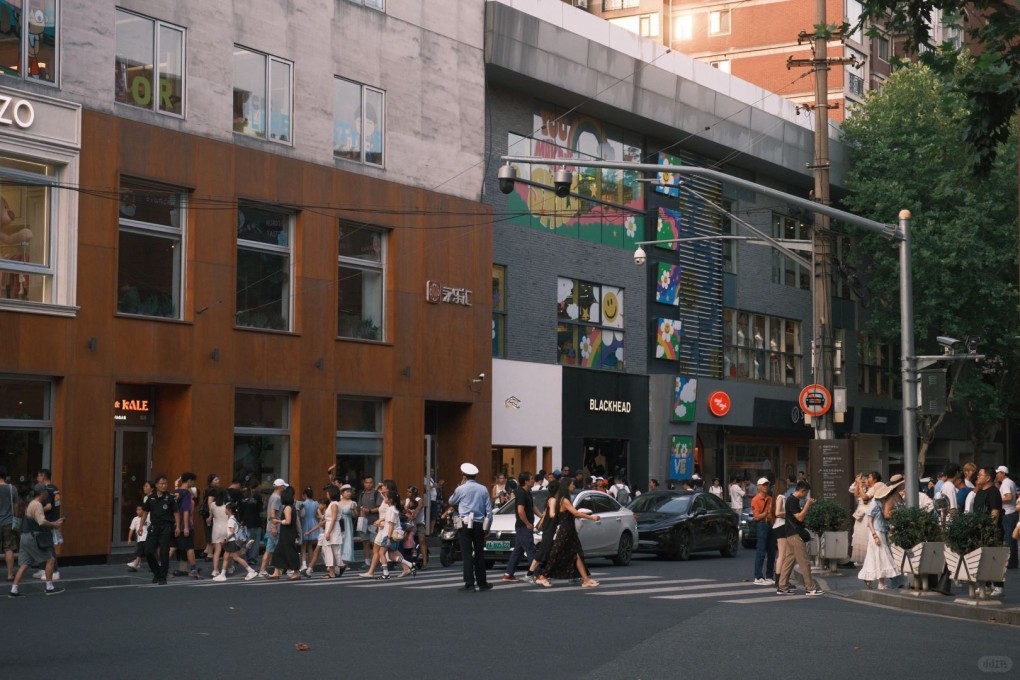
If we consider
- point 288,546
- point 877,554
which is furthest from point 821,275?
point 288,546

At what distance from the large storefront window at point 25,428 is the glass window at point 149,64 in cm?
583

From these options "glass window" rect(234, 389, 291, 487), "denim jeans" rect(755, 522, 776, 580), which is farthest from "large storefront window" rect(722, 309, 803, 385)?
"denim jeans" rect(755, 522, 776, 580)

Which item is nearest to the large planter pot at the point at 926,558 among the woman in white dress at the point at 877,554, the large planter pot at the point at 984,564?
the woman in white dress at the point at 877,554

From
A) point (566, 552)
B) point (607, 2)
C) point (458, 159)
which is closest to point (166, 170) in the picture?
point (458, 159)

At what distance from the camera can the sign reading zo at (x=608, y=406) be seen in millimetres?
41141

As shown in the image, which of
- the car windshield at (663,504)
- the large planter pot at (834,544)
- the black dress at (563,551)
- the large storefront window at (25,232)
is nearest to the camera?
the black dress at (563,551)

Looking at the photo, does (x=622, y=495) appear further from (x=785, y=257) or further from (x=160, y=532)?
(x=785, y=257)

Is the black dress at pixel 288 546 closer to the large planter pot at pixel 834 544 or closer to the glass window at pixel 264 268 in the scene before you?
the glass window at pixel 264 268

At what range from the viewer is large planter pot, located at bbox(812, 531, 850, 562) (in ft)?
84.0

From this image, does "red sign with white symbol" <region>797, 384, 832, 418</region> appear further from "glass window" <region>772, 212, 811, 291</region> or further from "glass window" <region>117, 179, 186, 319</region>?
"glass window" <region>772, 212, 811, 291</region>

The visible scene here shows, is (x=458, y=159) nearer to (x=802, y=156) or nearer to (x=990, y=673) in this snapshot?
(x=802, y=156)

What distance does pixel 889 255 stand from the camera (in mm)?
50719

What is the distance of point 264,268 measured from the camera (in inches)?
1211

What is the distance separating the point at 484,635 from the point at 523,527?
335 inches
